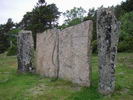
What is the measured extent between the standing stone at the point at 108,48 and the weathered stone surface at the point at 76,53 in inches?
39.4

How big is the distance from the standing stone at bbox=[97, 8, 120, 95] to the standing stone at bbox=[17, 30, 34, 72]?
6.53m

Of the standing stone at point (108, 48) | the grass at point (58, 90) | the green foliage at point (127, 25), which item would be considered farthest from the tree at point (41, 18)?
the standing stone at point (108, 48)

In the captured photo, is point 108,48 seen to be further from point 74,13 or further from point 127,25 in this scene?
point 74,13

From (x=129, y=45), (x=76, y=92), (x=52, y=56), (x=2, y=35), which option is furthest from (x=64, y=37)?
(x=2, y=35)

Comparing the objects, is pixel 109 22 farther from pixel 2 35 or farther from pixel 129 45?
pixel 2 35

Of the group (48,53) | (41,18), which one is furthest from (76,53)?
(41,18)

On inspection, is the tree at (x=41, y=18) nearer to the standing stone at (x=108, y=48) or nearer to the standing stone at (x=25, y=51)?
the standing stone at (x=25, y=51)

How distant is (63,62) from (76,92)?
8.40ft

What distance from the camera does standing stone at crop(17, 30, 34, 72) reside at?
47.1 ft

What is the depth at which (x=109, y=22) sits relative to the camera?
8.40 meters

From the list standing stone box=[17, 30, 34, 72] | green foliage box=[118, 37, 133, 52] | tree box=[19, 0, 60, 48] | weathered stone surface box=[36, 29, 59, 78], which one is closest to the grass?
weathered stone surface box=[36, 29, 59, 78]

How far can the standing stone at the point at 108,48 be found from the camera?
27.5 feet

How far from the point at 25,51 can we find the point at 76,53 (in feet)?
15.5

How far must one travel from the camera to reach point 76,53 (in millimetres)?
10281
